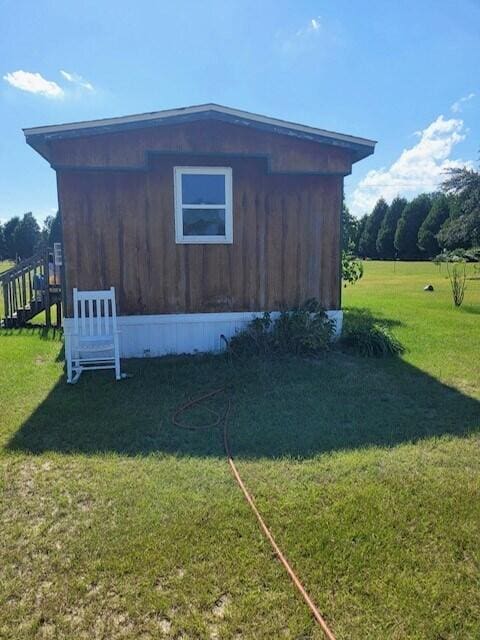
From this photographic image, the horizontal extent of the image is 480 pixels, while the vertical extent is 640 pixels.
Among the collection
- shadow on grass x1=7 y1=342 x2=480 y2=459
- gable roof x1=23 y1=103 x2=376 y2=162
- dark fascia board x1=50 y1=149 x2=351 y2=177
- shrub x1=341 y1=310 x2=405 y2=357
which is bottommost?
shadow on grass x1=7 y1=342 x2=480 y2=459

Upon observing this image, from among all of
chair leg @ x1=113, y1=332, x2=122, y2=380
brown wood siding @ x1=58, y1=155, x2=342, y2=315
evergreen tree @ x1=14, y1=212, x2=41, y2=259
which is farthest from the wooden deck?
evergreen tree @ x1=14, y1=212, x2=41, y2=259

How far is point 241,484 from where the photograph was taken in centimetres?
313

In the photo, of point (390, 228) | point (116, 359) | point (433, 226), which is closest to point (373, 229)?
point (390, 228)

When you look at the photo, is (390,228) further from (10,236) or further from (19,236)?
(10,236)

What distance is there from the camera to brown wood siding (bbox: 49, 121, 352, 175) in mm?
6043

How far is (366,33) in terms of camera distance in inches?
331

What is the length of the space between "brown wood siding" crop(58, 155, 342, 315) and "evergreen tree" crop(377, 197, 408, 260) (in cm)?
4412

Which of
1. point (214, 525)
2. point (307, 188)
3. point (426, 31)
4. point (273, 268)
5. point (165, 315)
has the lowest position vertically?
point (214, 525)

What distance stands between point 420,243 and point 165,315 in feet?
133

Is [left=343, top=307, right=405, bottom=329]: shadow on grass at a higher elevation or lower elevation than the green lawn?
higher

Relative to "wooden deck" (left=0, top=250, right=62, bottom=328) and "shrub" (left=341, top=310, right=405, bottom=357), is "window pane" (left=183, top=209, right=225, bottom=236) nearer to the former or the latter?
"shrub" (left=341, top=310, right=405, bottom=357)

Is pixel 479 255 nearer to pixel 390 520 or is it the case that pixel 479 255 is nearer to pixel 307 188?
pixel 307 188

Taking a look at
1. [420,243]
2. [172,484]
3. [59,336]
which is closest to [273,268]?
[172,484]

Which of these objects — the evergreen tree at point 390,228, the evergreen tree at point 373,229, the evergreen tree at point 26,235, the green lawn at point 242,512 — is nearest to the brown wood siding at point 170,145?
the green lawn at point 242,512
